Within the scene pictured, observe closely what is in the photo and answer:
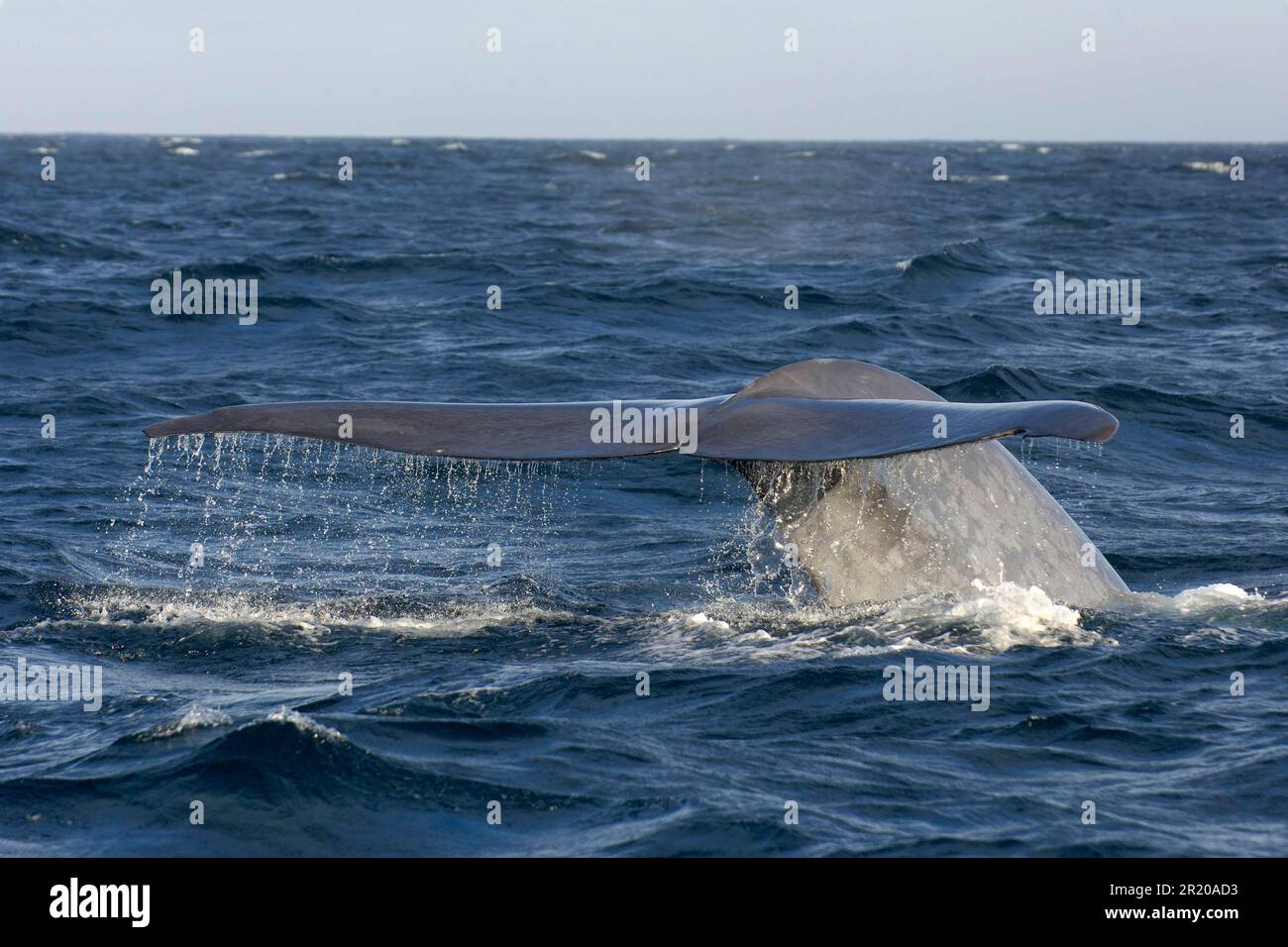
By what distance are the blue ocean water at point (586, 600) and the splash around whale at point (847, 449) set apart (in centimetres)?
29

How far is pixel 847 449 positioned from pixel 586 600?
3.70 metres

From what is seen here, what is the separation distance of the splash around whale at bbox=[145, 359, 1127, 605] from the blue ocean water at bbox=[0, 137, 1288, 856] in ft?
0.97

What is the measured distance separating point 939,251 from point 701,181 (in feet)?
121

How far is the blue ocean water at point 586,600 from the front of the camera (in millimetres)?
6156

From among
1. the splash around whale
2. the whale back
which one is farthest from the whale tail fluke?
the whale back

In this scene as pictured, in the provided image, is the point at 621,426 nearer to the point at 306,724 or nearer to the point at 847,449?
the point at 847,449

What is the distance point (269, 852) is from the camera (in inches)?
226

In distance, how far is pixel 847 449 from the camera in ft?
20.5

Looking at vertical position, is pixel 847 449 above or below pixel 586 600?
above

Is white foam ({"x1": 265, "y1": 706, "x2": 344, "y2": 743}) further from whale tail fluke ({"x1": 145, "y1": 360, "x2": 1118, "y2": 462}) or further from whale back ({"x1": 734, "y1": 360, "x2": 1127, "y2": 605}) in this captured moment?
whale back ({"x1": 734, "y1": 360, "x2": 1127, "y2": 605})

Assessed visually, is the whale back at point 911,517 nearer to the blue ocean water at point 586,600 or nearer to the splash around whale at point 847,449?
the splash around whale at point 847,449

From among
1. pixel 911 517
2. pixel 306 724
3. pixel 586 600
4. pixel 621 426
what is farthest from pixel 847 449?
pixel 586 600

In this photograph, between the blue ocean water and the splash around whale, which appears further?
the splash around whale

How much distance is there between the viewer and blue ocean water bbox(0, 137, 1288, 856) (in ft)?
20.2
